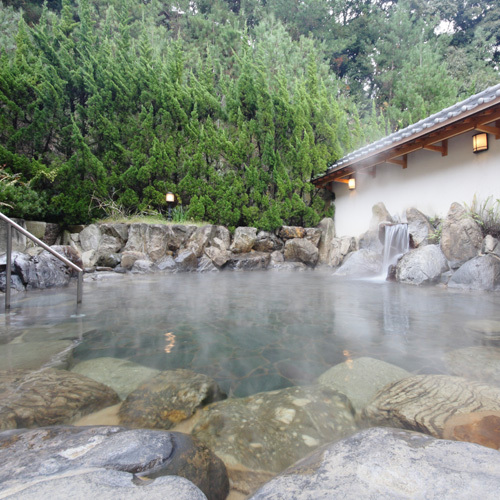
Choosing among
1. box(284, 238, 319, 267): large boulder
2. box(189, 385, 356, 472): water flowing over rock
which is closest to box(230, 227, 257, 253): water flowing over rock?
box(284, 238, 319, 267): large boulder

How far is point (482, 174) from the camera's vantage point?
21.4 ft

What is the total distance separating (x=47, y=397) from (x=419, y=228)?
316 inches

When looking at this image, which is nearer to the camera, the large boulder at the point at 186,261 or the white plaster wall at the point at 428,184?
the white plaster wall at the point at 428,184

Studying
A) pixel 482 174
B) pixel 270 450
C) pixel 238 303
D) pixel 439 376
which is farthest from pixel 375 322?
pixel 482 174

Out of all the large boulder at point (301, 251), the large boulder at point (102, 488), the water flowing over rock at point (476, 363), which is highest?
the large boulder at point (301, 251)

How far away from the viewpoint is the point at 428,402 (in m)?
1.36

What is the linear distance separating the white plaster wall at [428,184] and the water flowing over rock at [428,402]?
6.76 metres

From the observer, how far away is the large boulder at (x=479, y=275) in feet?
16.3

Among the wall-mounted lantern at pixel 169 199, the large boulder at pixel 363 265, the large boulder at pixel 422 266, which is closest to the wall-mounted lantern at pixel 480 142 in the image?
the large boulder at pixel 422 266

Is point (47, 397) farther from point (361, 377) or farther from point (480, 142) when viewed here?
point (480, 142)

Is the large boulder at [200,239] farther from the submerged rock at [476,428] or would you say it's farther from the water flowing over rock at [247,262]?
the submerged rock at [476,428]

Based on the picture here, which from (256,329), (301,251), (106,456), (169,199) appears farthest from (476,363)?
(169,199)

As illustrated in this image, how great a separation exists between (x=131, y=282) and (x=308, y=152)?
8.04 meters

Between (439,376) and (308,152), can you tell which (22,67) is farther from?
(439,376)
